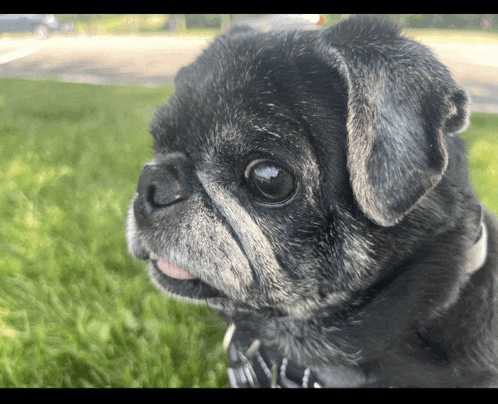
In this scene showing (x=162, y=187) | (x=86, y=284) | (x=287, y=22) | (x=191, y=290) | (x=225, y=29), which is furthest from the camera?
(x=86, y=284)

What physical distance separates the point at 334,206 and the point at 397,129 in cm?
43

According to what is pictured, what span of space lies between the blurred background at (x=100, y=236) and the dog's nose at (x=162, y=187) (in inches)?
38.1

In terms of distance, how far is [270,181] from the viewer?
1.67 metres

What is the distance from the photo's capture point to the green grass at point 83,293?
8.17 feet

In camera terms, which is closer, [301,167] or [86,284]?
[301,167]

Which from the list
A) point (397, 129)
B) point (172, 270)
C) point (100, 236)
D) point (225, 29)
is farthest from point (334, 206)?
point (100, 236)

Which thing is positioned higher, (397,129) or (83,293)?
(397,129)

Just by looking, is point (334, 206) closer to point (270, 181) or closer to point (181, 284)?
point (270, 181)

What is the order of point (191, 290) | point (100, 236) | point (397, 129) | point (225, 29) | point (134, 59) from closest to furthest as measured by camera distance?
point (397, 129) < point (191, 290) < point (225, 29) < point (100, 236) < point (134, 59)

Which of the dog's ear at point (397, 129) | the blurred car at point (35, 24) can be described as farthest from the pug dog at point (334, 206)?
the blurred car at point (35, 24)

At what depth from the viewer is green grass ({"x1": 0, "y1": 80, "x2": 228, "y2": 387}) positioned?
8.17 feet
